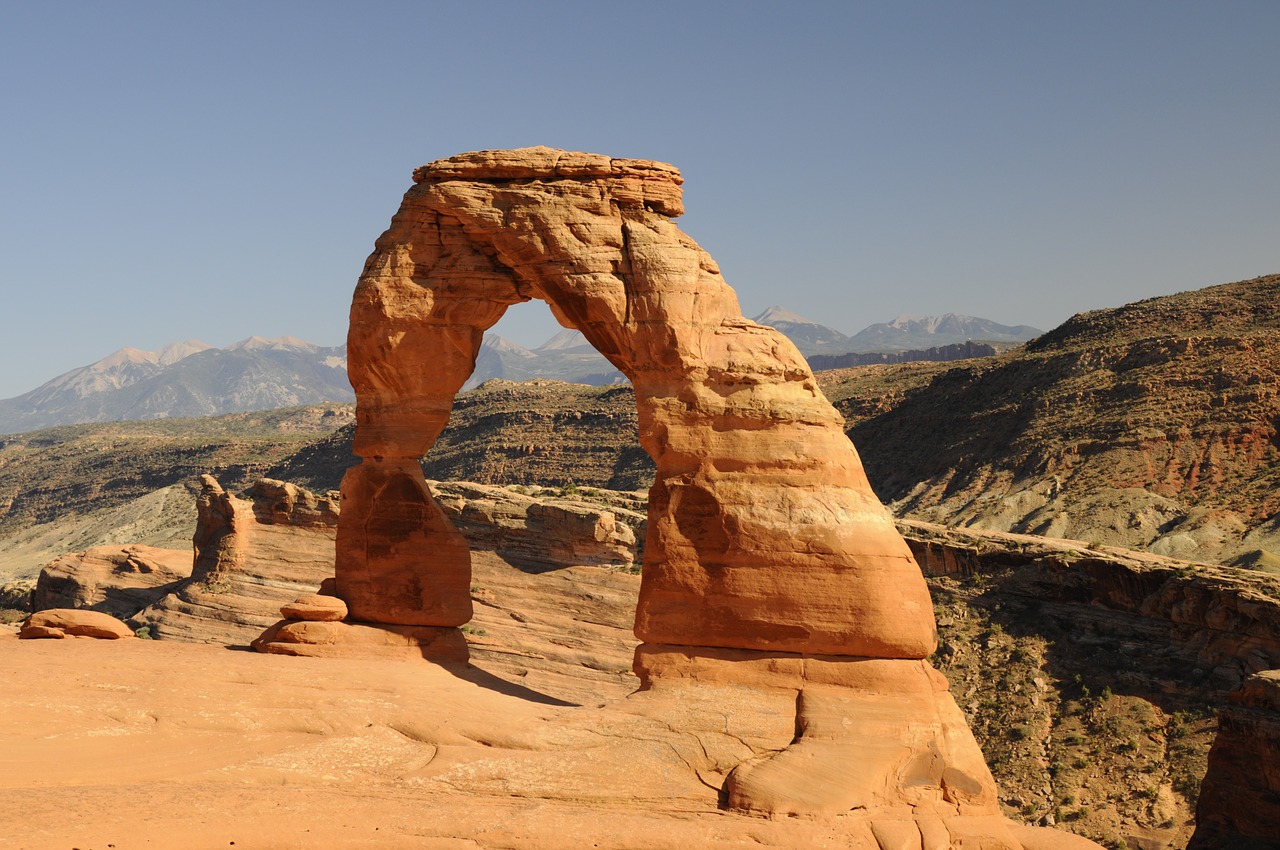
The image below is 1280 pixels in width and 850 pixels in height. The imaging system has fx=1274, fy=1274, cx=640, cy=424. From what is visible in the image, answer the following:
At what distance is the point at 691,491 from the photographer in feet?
71.1

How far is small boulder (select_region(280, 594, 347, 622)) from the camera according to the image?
23984 millimetres

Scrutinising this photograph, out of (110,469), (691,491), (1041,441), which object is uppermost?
(1041,441)

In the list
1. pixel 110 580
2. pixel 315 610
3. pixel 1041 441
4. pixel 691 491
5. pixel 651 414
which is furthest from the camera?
pixel 1041 441

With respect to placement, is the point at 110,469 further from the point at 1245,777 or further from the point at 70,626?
the point at 1245,777

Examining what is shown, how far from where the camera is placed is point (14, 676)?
66.0ft

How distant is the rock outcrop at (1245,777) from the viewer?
26.0m

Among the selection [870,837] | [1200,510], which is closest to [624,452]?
[1200,510]

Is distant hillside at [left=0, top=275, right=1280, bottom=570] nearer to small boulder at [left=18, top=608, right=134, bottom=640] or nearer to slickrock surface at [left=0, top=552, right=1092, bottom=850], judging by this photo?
slickrock surface at [left=0, top=552, right=1092, bottom=850]

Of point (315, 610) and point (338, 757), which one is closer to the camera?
point (338, 757)

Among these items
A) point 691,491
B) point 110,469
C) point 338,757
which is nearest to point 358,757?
point 338,757

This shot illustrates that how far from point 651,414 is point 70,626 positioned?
40.7 feet

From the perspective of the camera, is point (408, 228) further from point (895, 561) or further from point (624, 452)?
point (624, 452)

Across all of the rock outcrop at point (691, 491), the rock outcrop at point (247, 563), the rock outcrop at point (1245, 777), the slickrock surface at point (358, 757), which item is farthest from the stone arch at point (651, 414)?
the rock outcrop at point (247, 563)

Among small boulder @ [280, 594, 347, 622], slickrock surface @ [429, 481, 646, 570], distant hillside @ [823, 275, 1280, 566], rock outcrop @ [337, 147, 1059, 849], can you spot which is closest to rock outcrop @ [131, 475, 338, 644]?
slickrock surface @ [429, 481, 646, 570]
